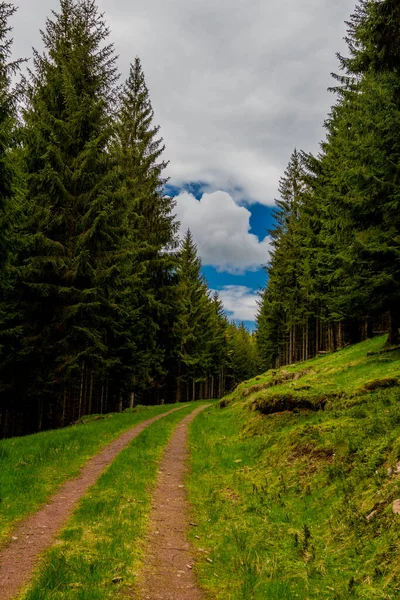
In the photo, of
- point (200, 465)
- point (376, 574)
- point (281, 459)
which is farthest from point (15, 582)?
point (200, 465)

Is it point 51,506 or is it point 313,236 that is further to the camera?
point 313,236

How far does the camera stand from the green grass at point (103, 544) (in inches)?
189

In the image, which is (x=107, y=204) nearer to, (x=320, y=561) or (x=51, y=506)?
(x=51, y=506)

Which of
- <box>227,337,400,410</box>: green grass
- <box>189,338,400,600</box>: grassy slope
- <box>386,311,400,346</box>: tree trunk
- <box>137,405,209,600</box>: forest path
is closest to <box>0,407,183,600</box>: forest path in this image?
<box>137,405,209,600</box>: forest path

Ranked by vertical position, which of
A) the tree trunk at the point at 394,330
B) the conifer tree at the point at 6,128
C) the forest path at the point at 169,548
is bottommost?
the forest path at the point at 169,548

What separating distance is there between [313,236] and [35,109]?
21838 millimetres

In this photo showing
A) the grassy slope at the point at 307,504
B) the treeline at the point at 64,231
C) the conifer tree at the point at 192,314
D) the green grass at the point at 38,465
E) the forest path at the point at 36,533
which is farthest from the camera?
the conifer tree at the point at 192,314

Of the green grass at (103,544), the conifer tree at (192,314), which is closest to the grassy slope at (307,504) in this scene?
the green grass at (103,544)

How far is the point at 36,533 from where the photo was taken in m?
6.54

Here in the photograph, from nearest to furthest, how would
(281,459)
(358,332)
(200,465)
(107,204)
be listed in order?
(281,459)
(200,465)
(107,204)
(358,332)

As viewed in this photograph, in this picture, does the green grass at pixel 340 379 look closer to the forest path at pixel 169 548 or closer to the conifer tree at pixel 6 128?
the forest path at pixel 169 548

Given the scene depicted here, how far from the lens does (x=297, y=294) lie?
38.6m

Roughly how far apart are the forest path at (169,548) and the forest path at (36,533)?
1651mm

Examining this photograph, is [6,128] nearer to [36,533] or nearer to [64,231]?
[64,231]
